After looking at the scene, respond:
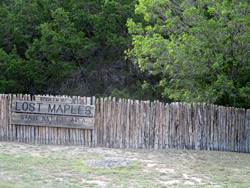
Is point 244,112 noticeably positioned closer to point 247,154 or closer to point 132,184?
point 247,154

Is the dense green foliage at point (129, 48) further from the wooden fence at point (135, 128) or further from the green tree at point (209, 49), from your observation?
the wooden fence at point (135, 128)

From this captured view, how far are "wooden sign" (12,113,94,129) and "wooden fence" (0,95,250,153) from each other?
12 cm

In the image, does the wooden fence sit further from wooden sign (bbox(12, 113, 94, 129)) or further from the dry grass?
the dry grass

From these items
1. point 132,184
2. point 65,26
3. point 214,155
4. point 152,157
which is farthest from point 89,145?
point 65,26

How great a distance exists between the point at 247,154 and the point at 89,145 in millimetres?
4394

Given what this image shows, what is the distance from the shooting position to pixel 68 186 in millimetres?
6883

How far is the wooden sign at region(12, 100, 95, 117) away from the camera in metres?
11.1

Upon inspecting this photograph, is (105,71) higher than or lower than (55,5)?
lower

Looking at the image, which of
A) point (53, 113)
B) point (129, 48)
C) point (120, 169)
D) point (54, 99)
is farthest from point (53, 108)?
point (129, 48)

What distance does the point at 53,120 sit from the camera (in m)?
11.2

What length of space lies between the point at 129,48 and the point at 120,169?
443 inches

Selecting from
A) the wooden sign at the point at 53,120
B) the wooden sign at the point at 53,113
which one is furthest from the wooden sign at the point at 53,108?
the wooden sign at the point at 53,120

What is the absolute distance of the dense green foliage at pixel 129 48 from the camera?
1219 centimetres

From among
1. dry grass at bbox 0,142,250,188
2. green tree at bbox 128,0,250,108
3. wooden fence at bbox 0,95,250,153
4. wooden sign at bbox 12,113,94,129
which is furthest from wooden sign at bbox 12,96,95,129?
green tree at bbox 128,0,250,108
